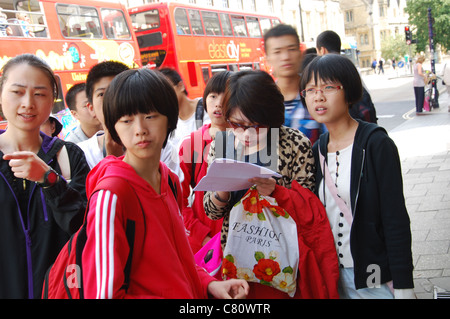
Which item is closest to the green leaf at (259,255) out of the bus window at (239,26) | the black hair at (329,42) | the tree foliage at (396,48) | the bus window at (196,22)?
the black hair at (329,42)

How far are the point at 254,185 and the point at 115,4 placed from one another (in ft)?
36.8

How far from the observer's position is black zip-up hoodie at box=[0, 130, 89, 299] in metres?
1.71

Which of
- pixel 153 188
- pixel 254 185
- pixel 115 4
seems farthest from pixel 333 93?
pixel 115 4

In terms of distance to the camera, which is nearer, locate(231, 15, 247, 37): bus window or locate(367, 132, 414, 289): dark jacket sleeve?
locate(367, 132, 414, 289): dark jacket sleeve

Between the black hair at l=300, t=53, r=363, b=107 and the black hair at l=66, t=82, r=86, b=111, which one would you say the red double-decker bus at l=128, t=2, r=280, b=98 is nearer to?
the black hair at l=66, t=82, r=86, b=111

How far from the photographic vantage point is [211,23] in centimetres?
1527

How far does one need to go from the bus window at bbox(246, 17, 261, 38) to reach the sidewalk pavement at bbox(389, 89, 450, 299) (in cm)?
803

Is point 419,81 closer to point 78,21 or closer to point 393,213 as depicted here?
point 78,21

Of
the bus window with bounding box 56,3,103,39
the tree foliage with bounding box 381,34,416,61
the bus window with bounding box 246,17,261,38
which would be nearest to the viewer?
the bus window with bounding box 56,3,103,39

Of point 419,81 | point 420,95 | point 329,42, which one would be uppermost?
point 329,42

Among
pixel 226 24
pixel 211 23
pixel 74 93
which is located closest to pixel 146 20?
pixel 211 23

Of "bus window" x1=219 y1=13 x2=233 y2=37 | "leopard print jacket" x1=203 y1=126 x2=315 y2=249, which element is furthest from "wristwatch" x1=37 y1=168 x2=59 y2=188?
"bus window" x1=219 y1=13 x2=233 y2=37

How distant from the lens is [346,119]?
2014mm

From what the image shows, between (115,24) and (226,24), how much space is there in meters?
5.24
